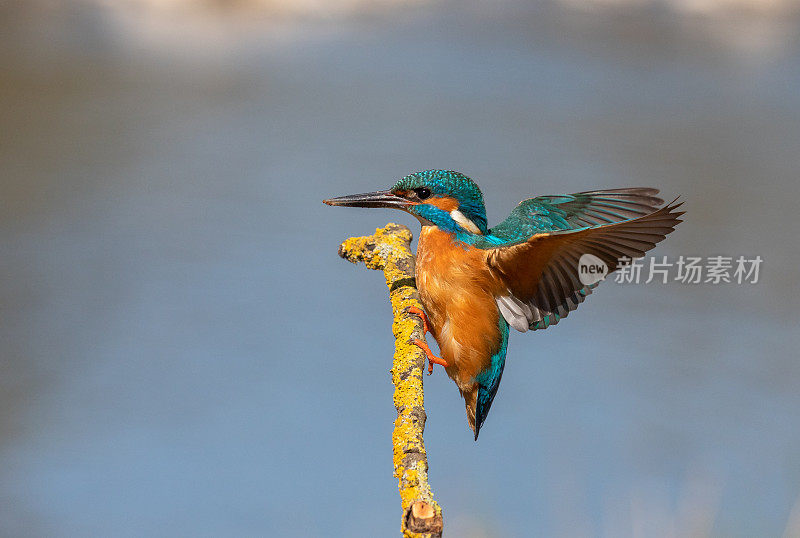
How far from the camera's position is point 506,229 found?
6.07ft

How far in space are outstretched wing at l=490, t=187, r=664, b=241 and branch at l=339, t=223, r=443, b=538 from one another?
0.23 m

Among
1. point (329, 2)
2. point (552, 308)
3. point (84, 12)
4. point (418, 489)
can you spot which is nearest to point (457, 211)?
point (552, 308)

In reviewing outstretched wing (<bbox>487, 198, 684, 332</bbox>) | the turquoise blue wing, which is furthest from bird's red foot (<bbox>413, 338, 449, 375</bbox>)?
the turquoise blue wing

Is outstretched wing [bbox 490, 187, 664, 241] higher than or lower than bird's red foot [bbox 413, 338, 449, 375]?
higher

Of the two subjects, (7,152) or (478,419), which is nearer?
(478,419)

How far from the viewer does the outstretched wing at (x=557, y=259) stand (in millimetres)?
1406

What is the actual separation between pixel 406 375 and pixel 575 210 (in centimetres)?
78

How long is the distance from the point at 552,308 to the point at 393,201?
421mm

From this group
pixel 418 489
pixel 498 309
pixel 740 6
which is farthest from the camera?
pixel 740 6

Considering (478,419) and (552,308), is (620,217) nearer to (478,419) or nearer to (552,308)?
(552,308)

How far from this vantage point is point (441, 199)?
69.2 inches

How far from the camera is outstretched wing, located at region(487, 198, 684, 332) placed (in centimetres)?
141

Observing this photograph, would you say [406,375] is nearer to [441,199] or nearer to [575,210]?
[441,199]

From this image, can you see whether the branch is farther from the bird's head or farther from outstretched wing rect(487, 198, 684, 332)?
outstretched wing rect(487, 198, 684, 332)
